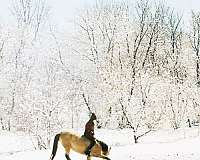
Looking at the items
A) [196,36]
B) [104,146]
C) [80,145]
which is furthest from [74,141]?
[196,36]

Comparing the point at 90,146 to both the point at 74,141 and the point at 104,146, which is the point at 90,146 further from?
the point at 74,141

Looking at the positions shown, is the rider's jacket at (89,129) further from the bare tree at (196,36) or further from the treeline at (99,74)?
the bare tree at (196,36)

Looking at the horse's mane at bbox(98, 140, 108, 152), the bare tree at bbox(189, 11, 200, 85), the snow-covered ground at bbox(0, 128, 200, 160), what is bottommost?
the snow-covered ground at bbox(0, 128, 200, 160)

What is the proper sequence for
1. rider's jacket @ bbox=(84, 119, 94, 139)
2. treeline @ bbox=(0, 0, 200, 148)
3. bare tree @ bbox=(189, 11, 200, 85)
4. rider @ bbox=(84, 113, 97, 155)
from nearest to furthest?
rider's jacket @ bbox=(84, 119, 94, 139), rider @ bbox=(84, 113, 97, 155), treeline @ bbox=(0, 0, 200, 148), bare tree @ bbox=(189, 11, 200, 85)

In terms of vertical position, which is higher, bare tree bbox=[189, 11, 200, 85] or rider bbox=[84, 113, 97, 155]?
bare tree bbox=[189, 11, 200, 85]

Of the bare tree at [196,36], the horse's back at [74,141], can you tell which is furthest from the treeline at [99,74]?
the horse's back at [74,141]

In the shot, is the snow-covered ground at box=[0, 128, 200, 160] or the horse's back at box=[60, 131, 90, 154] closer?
the horse's back at box=[60, 131, 90, 154]

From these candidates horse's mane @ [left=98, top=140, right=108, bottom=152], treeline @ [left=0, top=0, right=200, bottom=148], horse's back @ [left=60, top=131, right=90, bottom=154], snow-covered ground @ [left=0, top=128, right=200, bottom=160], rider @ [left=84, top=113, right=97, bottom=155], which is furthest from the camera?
treeline @ [left=0, top=0, right=200, bottom=148]

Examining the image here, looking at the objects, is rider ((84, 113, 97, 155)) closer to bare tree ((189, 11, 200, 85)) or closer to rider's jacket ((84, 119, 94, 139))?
rider's jacket ((84, 119, 94, 139))

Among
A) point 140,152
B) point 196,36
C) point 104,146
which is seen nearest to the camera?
point 104,146

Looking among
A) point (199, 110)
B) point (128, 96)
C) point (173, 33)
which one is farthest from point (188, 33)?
point (128, 96)

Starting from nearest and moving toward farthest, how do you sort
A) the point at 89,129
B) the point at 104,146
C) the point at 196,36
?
1. the point at 89,129
2. the point at 104,146
3. the point at 196,36

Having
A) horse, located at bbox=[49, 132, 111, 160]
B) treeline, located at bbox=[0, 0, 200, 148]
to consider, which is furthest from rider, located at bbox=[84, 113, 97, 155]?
treeline, located at bbox=[0, 0, 200, 148]

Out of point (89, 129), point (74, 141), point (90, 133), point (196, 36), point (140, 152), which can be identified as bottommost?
point (140, 152)
